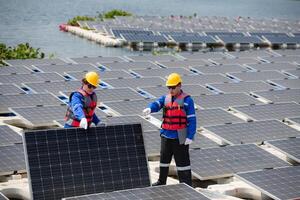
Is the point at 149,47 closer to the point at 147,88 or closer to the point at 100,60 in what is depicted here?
the point at 100,60

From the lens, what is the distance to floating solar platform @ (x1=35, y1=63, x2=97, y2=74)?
27.7 m

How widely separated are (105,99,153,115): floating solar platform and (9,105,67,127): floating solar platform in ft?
5.07

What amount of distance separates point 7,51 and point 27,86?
1027cm

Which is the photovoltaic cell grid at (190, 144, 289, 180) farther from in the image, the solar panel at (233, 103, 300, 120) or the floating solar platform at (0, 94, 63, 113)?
the floating solar platform at (0, 94, 63, 113)

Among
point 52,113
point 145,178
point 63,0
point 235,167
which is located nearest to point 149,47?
point 52,113

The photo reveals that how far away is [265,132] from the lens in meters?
19.2

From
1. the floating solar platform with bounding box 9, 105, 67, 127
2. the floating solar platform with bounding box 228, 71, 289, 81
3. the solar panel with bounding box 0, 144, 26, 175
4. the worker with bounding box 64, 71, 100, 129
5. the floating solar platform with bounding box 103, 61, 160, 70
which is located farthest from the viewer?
the floating solar platform with bounding box 103, 61, 160, 70

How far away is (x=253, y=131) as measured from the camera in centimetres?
1909

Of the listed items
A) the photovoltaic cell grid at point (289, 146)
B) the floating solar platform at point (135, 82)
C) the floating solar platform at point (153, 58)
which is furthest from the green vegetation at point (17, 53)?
the photovoltaic cell grid at point (289, 146)

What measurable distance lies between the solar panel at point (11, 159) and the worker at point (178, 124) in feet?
10.4

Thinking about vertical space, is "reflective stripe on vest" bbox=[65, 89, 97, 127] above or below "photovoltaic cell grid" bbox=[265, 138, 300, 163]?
above

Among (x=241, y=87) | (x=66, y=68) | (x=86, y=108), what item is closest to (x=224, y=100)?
(x=241, y=87)

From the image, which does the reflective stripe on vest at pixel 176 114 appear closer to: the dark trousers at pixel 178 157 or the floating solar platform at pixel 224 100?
the dark trousers at pixel 178 157

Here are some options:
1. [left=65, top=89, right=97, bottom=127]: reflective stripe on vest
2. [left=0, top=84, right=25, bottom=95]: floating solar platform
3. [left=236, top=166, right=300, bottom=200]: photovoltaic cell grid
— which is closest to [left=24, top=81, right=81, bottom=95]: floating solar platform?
[left=0, top=84, right=25, bottom=95]: floating solar platform
